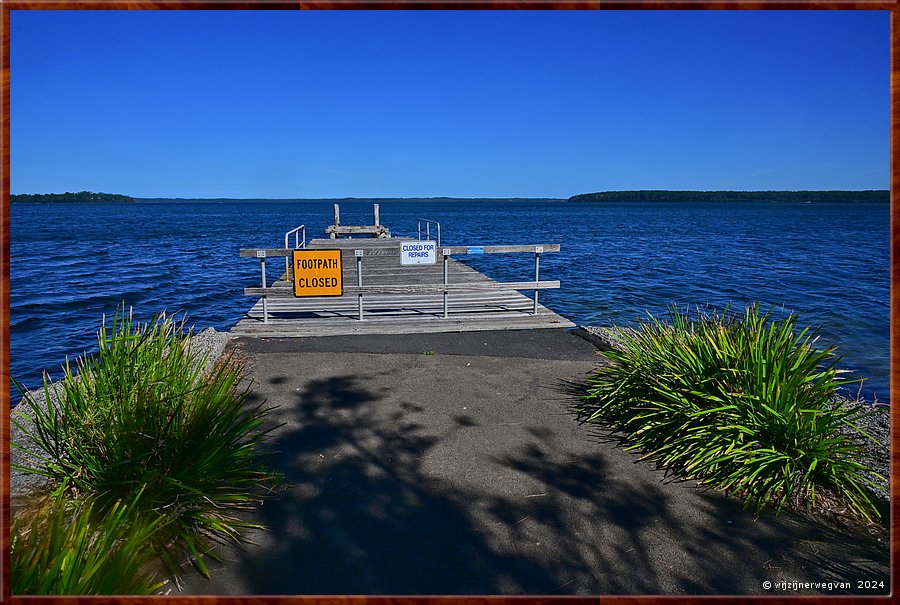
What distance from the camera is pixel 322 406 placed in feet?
21.7

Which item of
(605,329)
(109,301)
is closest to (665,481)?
(605,329)

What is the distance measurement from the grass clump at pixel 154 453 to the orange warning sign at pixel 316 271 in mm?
5675

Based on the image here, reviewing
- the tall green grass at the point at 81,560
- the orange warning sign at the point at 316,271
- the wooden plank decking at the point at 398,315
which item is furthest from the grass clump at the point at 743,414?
the orange warning sign at the point at 316,271

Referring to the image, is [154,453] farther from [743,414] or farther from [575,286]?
[575,286]

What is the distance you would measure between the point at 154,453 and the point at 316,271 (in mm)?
6551

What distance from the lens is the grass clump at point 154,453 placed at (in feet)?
13.2

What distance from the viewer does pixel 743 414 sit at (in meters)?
5.09

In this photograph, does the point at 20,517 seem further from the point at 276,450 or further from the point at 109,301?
the point at 109,301

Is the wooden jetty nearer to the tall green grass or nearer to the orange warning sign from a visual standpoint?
the orange warning sign

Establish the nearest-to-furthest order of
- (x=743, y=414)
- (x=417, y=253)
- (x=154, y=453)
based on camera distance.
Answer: (x=154, y=453) → (x=743, y=414) → (x=417, y=253)

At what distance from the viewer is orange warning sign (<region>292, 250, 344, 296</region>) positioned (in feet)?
34.8

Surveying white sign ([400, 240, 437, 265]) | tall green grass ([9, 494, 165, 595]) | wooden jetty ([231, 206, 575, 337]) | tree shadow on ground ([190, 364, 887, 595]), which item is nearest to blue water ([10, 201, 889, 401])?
wooden jetty ([231, 206, 575, 337])

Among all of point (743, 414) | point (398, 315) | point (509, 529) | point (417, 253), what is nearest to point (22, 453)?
point (509, 529)

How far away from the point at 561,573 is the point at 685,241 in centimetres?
5669
